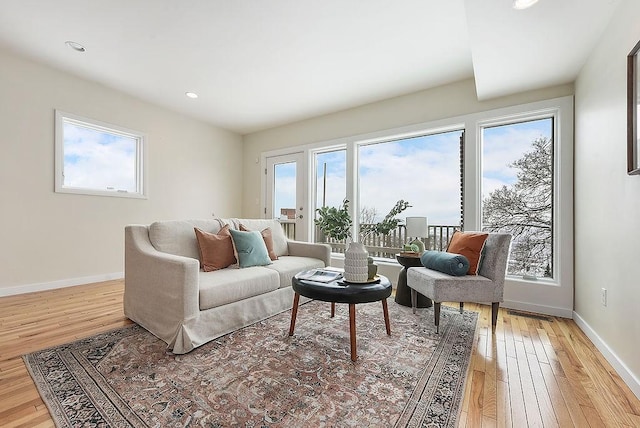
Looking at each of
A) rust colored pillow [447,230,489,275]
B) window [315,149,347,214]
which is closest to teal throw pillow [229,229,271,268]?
rust colored pillow [447,230,489,275]

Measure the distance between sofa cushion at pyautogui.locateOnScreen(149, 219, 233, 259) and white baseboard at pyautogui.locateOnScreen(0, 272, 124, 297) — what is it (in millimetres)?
2058

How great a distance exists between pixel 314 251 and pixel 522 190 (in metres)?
2.43

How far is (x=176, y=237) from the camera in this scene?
2477 millimetres

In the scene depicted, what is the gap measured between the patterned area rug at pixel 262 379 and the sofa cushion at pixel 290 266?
0.53 m

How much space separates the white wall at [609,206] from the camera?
5.52 feet

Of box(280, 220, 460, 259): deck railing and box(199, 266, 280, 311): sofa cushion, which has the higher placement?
box(280, 220, 460, 259): deck railing

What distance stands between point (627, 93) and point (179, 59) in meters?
3.72

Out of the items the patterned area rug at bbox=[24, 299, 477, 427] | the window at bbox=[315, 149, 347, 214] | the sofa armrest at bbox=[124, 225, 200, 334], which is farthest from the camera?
the window at bbox=[315, 149, 347, 214]

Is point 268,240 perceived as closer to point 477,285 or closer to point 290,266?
point 290,266

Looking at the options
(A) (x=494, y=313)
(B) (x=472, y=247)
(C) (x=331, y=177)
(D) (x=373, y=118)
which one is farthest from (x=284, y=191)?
(A) (x=494, y=313)

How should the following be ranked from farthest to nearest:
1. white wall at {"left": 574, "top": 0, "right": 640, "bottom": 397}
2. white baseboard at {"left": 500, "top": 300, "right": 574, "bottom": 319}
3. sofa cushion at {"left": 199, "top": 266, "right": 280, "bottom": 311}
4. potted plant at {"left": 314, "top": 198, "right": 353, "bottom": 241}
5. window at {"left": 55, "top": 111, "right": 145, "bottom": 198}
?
window at {"left": 55, "top": 111, "right": 145, "bottom": 198} → white baseboard at {"left": 500, "top": 300, "right": 574, "bottom": 319} → potted plant at {"left": 314, "top": 198, "right": 353, "bottom": 241} → sofa cushion at {"left": 199, "top": 266, "right": 280, "bottom": 311} → white wall at {"left": 574, "top": 0, "right": 640, "bottom": 397}

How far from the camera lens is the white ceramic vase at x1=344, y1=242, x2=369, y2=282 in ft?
6.84

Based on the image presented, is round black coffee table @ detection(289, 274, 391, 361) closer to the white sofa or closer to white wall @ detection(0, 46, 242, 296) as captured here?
the white sofa

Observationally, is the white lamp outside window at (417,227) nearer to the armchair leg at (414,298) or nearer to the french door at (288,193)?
the armchair leg at (414,298)
